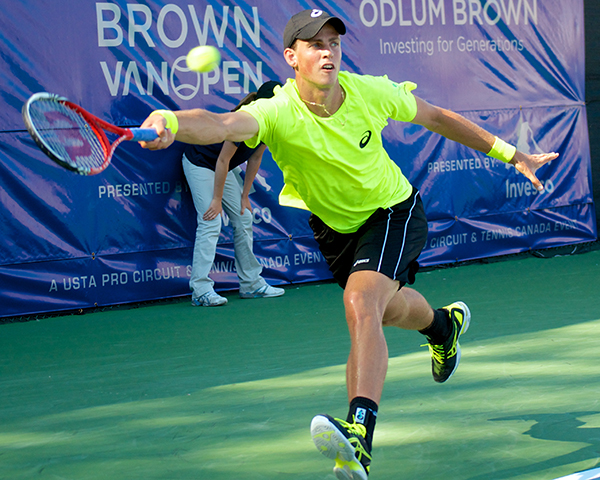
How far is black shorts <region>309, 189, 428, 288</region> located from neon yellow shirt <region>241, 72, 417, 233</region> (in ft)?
0.14

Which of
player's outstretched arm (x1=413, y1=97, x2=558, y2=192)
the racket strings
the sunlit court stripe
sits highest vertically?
the racket strings

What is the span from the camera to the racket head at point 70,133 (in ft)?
7.19

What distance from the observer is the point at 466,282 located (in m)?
6.37

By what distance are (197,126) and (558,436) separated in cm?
165

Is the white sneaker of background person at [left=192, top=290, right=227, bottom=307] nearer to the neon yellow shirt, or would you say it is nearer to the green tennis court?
the green tennis court

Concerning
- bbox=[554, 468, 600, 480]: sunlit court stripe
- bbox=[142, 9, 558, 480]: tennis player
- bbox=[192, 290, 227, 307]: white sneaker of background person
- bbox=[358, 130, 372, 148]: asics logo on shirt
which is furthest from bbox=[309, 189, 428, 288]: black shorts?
bbox=[192, 290, 227, 307]: white sneaker of background person

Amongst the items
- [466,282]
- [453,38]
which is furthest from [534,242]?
[453,38]

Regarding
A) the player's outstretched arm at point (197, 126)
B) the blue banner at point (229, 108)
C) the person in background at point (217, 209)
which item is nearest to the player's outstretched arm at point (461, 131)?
the player's outstretched arm at point (197, 126)

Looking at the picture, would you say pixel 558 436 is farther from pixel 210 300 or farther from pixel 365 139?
pixel 210 300

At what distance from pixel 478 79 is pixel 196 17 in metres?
2.91

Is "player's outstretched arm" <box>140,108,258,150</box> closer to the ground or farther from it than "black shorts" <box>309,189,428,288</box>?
farther from it

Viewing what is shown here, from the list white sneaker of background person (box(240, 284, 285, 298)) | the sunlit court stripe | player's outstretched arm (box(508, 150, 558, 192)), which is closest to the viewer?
the sunlit court stripe

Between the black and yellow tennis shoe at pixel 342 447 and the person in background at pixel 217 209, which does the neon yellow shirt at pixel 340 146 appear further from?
the person in background at pixel 217 209

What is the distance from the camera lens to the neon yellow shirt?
2746mm
